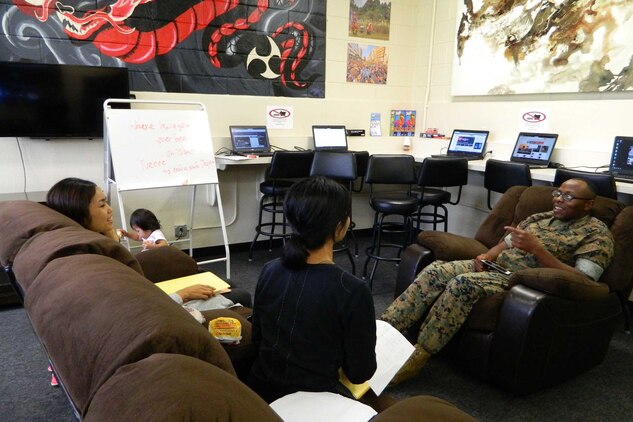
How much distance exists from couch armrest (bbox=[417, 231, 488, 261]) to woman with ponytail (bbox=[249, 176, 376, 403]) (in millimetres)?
1433

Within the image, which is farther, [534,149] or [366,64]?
[366,64]

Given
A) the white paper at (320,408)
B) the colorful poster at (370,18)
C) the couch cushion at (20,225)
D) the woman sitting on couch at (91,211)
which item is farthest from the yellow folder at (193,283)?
the colorful poster at (370,18)

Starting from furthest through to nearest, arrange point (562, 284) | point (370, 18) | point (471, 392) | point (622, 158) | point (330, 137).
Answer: point (370, 18) → point (330, 137) → point (622, 158) → point (471, 392) → point (562, 284)

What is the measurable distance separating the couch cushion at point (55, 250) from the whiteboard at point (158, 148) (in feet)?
6.36

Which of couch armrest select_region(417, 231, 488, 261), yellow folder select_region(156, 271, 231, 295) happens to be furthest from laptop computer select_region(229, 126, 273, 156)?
yellow folder select_region(156, 271, 231, 295)

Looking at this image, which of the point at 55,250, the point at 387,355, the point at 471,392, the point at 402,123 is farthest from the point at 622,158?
the point at 55,250

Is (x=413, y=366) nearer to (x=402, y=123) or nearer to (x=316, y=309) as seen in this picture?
(x=316, y=309)

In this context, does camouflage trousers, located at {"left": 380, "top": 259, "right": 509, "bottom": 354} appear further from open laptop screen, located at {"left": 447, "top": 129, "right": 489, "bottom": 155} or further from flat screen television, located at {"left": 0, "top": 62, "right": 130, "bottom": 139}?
flat screen television, located at {"left": 0, "top": 62, "right": 130, "bottom": 139}

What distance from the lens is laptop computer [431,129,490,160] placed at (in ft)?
13.2

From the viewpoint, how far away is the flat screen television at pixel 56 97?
302cm

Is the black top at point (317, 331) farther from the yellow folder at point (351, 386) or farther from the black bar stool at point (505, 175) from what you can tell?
the black bar stool at point (505, 175)

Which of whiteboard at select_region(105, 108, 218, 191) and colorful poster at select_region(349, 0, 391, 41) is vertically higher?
colorful poster at select_region(349, 0, 391, 41)

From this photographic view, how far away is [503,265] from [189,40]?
2.97 m

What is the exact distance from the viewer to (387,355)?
5.15ft
